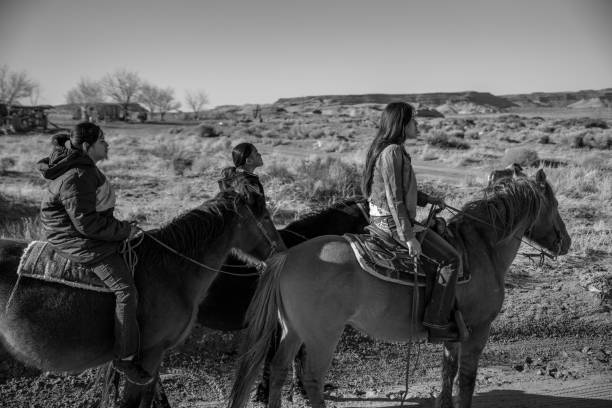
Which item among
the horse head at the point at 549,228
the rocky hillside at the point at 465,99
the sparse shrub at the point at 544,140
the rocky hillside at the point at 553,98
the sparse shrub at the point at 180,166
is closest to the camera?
the horse head at the point at 549,228

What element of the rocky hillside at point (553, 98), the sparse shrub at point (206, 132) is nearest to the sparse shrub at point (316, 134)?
the sparse shrub at point (206, 132)

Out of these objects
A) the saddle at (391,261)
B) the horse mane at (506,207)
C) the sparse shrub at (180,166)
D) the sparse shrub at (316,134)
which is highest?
the horse mane at (506,207)

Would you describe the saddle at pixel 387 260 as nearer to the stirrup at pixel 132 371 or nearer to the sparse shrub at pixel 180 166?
the stirrup at pixel 132 371

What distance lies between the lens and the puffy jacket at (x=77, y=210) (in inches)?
141

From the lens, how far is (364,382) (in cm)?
571

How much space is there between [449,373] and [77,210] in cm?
375

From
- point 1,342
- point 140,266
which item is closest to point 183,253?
point 140,266

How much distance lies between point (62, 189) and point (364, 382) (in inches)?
153

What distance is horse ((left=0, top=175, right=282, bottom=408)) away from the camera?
370cm

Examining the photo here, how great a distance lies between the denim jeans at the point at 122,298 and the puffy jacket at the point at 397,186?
7.05 feet

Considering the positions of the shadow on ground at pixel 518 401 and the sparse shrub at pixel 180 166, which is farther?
the sparse shrub at pixel 180 166

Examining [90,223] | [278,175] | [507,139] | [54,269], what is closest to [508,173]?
[90,223]

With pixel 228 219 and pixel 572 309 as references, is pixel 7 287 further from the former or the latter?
pixel 572 309

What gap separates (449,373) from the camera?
495 centimetres
